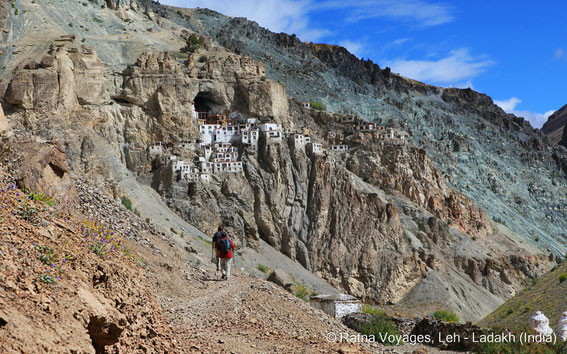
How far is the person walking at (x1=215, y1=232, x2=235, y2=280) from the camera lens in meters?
16.8

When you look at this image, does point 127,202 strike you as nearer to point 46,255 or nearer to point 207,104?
point 207,104

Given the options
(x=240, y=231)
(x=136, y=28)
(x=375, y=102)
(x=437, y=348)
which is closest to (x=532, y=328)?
(x=437, y=348)

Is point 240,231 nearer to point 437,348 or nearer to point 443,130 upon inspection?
point 437,348

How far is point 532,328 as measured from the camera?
1820 cm

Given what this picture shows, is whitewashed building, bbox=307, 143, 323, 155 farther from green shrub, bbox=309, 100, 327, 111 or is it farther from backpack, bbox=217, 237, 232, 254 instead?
backpack, bbox=217, 237, 232, 254

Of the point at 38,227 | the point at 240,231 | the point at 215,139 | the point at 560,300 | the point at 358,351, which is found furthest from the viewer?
the point at 215,139

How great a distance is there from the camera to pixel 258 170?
212 ft

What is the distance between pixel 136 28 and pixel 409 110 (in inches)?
2308

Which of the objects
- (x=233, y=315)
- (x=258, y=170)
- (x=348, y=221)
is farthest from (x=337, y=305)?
(x=348, y=221)

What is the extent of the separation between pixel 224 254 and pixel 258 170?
48023 mm

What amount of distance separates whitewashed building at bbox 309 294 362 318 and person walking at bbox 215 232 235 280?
9.38 m

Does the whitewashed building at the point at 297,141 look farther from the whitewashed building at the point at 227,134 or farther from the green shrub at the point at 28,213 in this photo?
the green shrub at the point at 28,213

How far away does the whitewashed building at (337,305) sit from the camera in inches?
1005

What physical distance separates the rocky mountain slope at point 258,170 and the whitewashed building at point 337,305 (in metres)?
21.8
